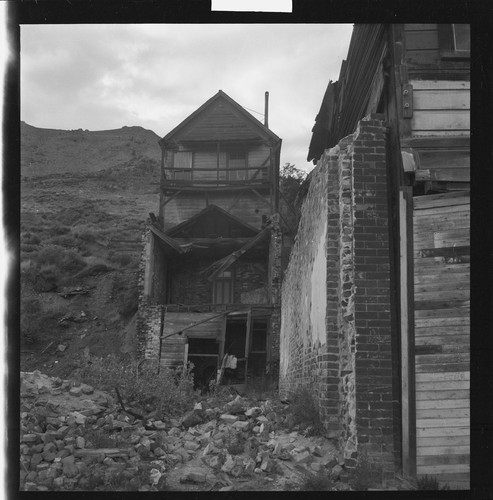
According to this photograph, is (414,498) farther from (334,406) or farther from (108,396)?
(108,396)

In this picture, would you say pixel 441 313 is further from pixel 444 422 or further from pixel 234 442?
pixel 234 442

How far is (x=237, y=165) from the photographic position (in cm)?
2417

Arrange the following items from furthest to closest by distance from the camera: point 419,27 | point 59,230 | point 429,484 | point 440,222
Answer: point 59,230 → point 419,27 → point 440,222 → point 429,484

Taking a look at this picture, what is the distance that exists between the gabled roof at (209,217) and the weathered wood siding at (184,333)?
4.56m

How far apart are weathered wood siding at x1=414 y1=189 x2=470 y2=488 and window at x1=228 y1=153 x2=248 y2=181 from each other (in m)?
18.5

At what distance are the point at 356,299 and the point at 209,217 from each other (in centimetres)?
1669

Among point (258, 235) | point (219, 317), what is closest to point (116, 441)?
point (219, 317)

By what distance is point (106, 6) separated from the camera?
540 cm

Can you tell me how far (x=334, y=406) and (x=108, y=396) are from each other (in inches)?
175

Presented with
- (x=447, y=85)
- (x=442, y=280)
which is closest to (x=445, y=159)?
(x=447, y=85)

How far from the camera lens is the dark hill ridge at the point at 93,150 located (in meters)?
48.0

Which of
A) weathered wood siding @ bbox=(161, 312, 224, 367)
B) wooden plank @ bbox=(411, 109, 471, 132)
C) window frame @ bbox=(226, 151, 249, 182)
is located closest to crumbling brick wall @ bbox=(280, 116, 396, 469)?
wooden plank @ bbox=(411, 109, 471, 132)

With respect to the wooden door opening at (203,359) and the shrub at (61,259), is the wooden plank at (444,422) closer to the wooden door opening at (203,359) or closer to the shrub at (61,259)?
the wooden door opening at (203,359)

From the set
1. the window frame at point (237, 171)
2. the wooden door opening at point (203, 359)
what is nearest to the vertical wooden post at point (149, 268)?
the wooden door opening at point (203, 359)
